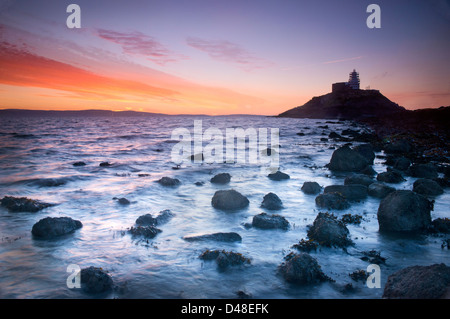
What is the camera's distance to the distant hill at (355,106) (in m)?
154

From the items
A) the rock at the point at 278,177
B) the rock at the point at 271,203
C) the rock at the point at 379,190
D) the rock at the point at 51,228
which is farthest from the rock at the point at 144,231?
the rock at the point at 379,190

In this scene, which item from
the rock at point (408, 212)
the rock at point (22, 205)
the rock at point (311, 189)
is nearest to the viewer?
the rock at point (408, 212)

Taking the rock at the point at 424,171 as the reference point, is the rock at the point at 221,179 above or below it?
below

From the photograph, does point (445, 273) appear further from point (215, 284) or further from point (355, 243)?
point (215, 284)

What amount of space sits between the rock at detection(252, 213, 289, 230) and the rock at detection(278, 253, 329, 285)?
2944 mm

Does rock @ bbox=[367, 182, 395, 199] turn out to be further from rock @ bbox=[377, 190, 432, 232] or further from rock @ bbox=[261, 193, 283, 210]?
rock @ bbox=[261, 193, 283, 210]

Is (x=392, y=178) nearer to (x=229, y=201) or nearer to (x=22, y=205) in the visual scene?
(x=229, y=201)

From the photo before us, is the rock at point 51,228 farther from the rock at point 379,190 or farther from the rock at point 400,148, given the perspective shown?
the rock at point 400,148

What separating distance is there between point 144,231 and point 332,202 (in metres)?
8.47

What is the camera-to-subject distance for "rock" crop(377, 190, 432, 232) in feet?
29.0

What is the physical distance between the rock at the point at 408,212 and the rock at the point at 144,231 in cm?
860

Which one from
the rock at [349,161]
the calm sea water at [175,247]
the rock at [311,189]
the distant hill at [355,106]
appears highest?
the distant hill at [355,106]
